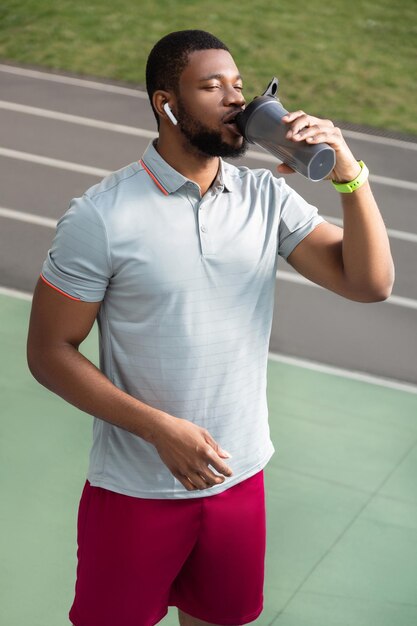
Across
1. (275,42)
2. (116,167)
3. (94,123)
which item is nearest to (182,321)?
(116,167)

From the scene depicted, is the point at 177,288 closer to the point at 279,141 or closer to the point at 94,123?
the point at 279,141

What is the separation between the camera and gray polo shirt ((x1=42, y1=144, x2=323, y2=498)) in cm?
263

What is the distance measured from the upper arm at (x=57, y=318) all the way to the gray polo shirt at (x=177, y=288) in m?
0.03

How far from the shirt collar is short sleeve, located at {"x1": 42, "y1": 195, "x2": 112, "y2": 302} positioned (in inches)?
7.4

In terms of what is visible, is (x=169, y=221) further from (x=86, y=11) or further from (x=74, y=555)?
(x=86, y=11)

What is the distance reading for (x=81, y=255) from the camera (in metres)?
2.61

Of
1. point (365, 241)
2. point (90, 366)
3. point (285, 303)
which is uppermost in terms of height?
point (365, 241)

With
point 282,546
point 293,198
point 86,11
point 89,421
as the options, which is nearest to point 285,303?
point 89,421

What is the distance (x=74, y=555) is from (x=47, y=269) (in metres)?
2.07

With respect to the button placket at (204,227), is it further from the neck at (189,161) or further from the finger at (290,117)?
the finger at (290,117)

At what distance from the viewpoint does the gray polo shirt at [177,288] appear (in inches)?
103

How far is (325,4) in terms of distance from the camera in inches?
611

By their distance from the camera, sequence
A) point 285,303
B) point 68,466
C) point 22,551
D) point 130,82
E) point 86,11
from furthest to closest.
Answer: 1. point 86,11
2. point 130,82
3. point 285,303
4. point 68,466
5. point 22,551

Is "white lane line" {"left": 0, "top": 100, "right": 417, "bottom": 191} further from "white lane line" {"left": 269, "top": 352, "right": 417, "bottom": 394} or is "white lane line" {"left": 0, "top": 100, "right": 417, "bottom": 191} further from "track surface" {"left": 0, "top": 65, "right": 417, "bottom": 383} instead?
"white lane line" {"left": 269, "top": 352, "right": 417, "bottom": 394}
